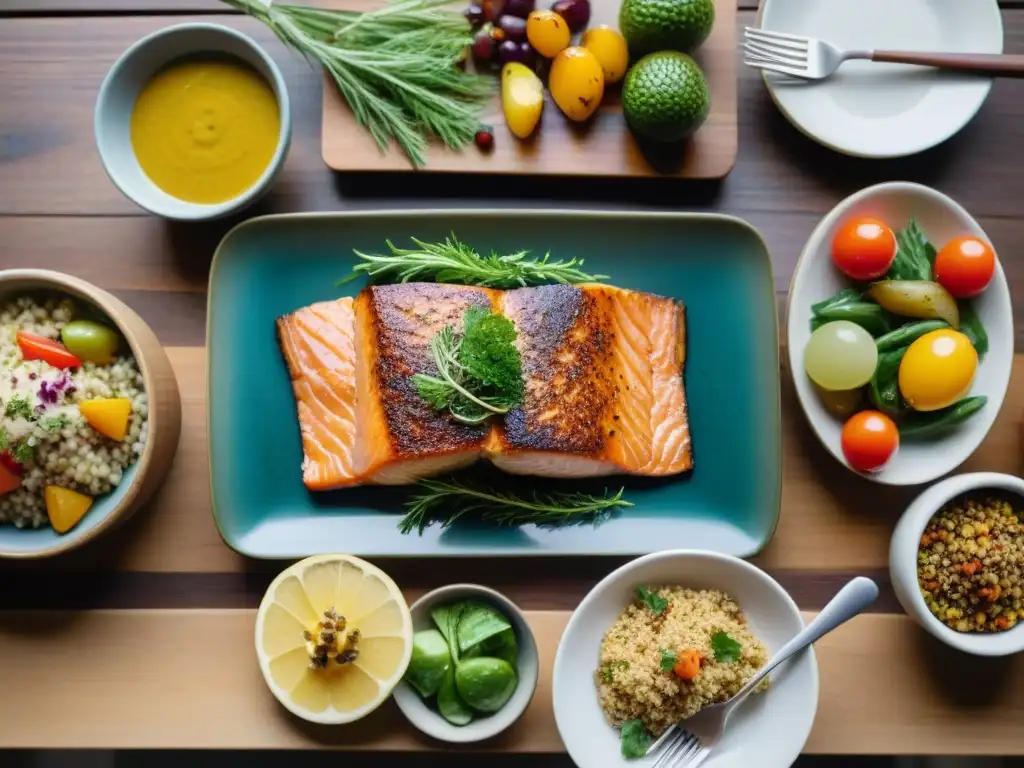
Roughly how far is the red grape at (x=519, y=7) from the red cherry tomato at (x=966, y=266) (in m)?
1.03

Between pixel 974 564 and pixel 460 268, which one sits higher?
pixel 460 268

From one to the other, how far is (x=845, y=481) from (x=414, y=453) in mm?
944

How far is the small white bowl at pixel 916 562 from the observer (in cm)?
176

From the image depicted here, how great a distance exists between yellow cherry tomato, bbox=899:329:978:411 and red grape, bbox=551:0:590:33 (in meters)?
0.99

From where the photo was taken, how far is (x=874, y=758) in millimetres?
2320

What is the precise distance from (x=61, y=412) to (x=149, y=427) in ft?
0.55

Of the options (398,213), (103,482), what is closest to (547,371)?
(398,213)

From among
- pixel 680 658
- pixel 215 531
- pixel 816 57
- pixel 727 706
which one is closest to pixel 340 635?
pixel 215 531

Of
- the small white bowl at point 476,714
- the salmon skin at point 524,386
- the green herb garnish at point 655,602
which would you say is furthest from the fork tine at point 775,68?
the small white bowl at point 476,714

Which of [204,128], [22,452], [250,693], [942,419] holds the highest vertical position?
[204,128]

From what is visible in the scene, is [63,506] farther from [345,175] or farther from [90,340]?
[345,175]

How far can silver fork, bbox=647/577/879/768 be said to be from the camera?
1673 millimetres

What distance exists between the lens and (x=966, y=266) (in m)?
1.84

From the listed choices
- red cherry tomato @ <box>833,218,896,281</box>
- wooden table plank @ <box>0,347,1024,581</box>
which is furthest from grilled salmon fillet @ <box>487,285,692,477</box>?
red cherry tomato @ <box>833,218,896,281</box>
